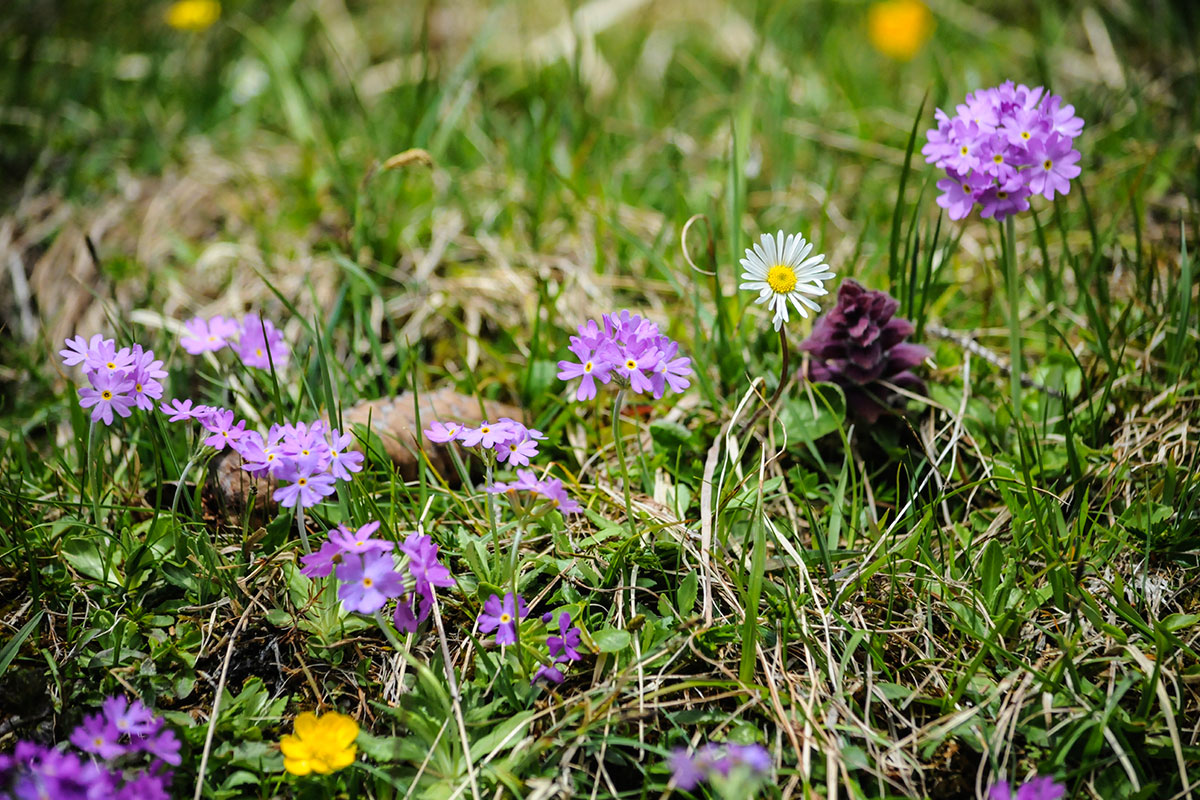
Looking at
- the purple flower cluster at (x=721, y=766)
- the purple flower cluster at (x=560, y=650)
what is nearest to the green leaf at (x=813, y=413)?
the purple flower cluster at (x=560, y=650)

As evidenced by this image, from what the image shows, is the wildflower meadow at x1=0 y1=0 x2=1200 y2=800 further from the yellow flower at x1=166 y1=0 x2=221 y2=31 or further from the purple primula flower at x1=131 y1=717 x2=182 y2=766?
the yellow flower at x1=166 y1=0 x2=221 y2=31

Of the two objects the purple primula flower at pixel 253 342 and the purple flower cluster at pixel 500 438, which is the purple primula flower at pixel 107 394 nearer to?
the purple primula flower at pixel 253 342

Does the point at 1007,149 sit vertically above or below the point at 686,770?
above

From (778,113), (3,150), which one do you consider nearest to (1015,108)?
(778,113)

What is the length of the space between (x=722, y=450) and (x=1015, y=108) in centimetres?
96

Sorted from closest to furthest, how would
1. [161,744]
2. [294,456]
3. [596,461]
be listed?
1. [161,744]
2. [294,456]
3. [596,461]

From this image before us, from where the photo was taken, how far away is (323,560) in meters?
1.50

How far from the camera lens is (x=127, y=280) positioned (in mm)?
2891

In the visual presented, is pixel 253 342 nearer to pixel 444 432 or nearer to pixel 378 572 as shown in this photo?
pixel 444 432

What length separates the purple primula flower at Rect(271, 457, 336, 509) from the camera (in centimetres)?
155

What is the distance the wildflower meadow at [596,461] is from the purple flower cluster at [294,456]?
0.01 meters

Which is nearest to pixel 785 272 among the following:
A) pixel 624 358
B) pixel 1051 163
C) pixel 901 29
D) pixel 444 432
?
pixel 624 358

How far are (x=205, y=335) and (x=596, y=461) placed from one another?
3.28 ft

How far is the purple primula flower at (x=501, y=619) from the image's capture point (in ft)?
5.11
